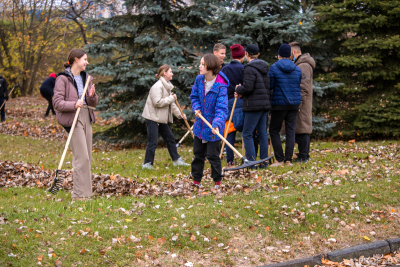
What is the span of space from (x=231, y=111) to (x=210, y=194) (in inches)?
98.5

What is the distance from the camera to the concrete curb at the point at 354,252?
4652 mm

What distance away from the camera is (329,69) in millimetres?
14094

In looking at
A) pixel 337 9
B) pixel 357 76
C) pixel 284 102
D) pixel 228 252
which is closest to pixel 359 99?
pixel 357 76

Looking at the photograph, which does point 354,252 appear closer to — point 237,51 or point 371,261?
point 371,261

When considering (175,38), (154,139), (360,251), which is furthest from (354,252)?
(175,38)

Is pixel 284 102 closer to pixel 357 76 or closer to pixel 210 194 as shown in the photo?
pixel 210 194

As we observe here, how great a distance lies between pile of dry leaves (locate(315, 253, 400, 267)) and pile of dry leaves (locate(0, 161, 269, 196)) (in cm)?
195

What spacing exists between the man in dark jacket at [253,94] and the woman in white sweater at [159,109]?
1.55 metres

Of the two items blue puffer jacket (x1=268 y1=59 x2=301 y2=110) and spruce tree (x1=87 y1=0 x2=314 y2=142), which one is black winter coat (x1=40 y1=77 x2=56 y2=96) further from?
blue puffer jacket (x1=268 y1=59 x2=301 y2=110)

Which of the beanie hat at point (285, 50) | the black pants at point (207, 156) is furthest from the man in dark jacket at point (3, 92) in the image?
the black pants at point (207, 156)

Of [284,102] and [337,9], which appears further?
[337,9]

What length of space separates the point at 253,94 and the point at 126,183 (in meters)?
2.88

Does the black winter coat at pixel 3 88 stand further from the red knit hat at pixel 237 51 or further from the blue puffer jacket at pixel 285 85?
the blue puffer jacket at pixel 285 85

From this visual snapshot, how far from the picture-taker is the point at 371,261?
488 cm
